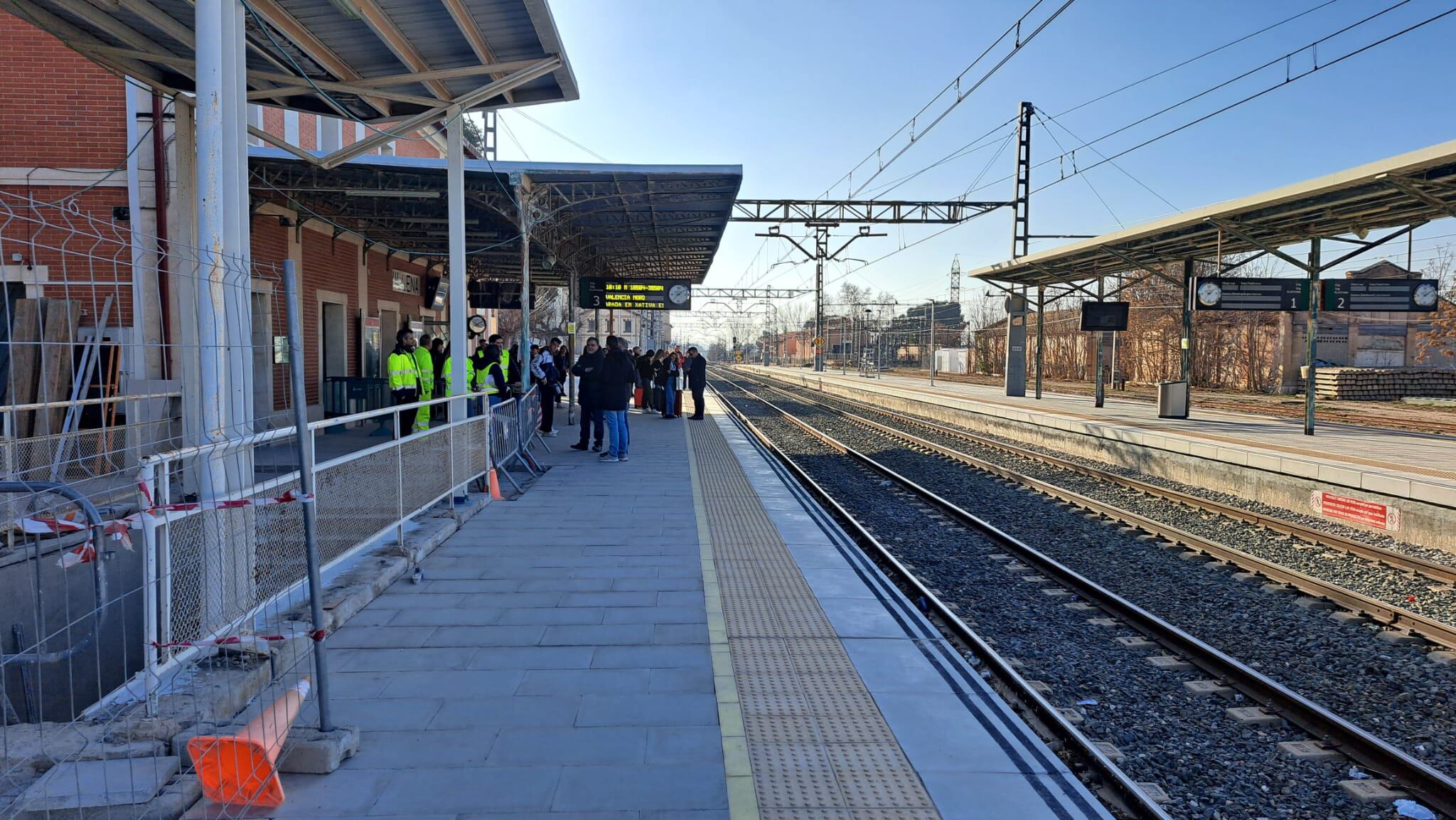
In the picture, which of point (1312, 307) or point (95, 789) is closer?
point (95, 789)

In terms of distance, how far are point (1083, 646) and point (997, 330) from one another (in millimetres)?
47244

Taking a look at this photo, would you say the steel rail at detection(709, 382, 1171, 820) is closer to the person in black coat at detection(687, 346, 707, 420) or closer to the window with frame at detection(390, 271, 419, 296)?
the person in black coat at detection(687, 346, 707, 420)

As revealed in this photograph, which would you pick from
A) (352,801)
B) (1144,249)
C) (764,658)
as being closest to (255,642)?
(352,801)

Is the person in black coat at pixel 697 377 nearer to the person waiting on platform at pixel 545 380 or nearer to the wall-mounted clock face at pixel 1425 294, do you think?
the person waiting on platform at pixel 545 380

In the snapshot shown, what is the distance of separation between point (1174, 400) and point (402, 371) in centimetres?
1541

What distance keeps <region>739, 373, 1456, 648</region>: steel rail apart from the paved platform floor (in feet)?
4.11

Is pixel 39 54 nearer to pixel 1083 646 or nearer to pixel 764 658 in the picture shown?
pixel 764 658

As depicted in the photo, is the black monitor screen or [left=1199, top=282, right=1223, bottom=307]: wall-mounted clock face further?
the black monitor screen

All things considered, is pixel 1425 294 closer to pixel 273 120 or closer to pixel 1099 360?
pixel 1099 360

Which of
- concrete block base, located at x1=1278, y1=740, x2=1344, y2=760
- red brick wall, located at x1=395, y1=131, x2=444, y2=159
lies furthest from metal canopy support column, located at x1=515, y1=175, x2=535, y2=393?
concrete block base, located at x1=1278, y1=740, x2=1344, y2=760

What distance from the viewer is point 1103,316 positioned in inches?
849

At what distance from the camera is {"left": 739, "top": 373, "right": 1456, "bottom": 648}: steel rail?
639cm

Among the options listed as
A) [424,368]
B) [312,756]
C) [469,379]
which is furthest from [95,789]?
[469,379]

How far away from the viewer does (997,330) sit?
5112 centimetres
